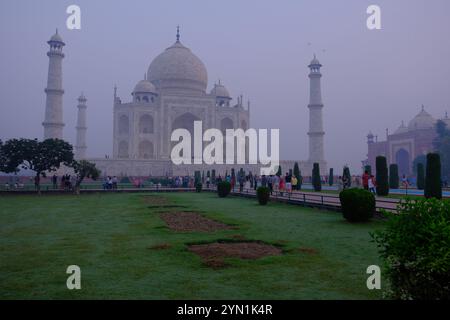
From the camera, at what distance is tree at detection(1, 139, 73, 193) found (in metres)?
23.2

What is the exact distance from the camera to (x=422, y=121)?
55.3m

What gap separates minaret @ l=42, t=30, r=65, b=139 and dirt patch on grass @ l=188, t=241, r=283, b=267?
35.9 meters

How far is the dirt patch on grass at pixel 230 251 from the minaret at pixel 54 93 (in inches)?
1412

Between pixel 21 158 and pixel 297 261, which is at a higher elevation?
pixel 21 158

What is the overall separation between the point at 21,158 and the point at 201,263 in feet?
69.0

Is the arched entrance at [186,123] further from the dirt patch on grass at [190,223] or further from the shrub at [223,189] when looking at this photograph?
the dirt patch on grass at [190,223]

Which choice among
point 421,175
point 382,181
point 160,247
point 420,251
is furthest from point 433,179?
point 420,251

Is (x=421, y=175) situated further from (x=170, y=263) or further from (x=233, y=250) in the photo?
(x=170, y=263)

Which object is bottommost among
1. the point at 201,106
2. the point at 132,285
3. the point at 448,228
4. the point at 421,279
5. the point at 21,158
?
the point at 132,285

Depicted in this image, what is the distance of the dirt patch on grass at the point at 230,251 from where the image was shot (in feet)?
19.6

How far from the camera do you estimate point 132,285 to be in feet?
14.9

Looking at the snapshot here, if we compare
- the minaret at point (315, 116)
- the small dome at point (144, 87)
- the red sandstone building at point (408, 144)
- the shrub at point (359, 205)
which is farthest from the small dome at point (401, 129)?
the shrub at point (359, 205)

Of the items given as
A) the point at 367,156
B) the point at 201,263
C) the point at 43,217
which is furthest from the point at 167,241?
the point at 367,156

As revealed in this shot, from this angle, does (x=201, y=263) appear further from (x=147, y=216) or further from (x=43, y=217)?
(x=43, y=217)
